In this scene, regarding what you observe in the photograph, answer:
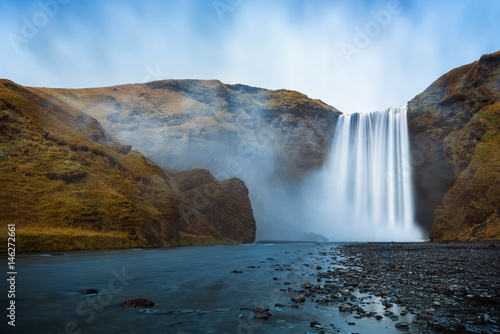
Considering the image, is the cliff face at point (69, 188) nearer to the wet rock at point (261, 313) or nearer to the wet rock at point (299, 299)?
the wet rock at point (261, 313)

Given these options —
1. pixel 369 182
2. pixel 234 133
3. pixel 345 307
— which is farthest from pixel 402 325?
pixel 234 133

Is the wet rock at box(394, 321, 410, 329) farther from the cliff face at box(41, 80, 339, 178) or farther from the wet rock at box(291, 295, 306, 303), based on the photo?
the cliff face at box(41, 80, 339, 178)

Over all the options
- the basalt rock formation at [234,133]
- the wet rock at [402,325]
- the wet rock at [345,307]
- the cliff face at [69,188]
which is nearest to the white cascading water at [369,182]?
the basalt rock formation at [234,133]

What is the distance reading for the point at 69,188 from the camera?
130 feet

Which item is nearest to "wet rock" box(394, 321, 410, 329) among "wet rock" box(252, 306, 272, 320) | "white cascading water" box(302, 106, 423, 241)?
"wet rock" box(252, 306, 272, 320)

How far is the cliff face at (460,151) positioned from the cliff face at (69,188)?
157 ft

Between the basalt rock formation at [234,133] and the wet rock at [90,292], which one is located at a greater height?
the basalt rock formation at [234,133]

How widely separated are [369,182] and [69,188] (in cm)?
7473

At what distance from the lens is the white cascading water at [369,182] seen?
249 ft

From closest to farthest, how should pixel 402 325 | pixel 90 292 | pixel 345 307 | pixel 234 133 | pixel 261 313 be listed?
1. pixel 402 325
2. pixel 261 313
3. pixel 345 307
4. pixel 90 292
5. pixel 234 133

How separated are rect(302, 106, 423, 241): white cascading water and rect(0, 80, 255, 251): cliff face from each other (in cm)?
4988

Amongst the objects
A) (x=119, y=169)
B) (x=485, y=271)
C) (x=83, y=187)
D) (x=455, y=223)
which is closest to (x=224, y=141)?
(x=119, y=169)

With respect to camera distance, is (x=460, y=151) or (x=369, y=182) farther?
(x=369, y=182)

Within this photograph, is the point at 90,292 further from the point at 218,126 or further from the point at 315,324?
the point at 218,126
